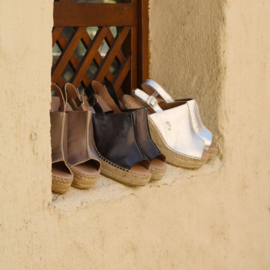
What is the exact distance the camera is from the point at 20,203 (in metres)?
0.82

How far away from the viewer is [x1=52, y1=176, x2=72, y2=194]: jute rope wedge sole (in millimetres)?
916

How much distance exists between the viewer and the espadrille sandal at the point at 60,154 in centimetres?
92

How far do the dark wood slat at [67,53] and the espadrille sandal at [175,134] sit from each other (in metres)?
0.33

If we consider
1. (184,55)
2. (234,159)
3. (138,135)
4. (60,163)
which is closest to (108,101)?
(138,135)

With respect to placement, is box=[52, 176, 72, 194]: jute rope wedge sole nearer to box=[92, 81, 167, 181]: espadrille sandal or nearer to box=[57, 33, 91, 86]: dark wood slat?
box=[92, 81, 167, 181]: espadrille sandal

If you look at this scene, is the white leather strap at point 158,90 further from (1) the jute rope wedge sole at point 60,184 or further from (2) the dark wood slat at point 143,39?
(1) the jute rope wedge sole at point 60,184

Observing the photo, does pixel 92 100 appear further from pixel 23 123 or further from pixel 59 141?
pixel 23 123

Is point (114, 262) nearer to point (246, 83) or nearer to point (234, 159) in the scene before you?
point (234, 159)

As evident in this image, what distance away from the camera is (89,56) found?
1.57 m

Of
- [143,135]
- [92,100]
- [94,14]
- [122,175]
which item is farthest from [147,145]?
[94,14]

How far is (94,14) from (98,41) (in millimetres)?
117

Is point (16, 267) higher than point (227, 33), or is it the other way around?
point (227, 33)

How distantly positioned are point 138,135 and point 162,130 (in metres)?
0.15

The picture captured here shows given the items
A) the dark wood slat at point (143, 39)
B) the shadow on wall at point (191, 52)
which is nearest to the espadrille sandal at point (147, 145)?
the shadow on wall at point (191, 52)
